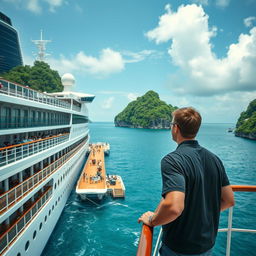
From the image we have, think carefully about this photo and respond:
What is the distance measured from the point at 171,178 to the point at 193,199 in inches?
13.0

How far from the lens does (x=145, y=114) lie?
180 meters

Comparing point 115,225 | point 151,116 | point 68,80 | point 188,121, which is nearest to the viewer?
point 188,121

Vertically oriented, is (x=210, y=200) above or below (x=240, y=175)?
above

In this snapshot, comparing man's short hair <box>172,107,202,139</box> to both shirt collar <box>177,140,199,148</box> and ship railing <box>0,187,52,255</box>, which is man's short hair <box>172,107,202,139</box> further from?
ship railing <box>0,187,52,255</box>

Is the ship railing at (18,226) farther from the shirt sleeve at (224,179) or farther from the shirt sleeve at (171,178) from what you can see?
the shirt sleeve at (224,179)

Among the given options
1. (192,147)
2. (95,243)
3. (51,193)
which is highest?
(192,147)

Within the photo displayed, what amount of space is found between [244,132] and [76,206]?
4264 inches

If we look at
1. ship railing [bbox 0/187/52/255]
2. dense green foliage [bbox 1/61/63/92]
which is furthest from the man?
dense green foliage [bbox 1/61/63/92]

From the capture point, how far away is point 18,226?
342 inches

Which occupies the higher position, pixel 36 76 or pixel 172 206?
pixel 36 76

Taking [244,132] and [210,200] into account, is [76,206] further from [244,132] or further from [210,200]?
[244,132]

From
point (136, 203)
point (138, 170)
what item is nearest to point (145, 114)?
point (138, 170)

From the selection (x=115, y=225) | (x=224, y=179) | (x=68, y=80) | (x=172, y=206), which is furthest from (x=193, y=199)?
(x=68, y=80)

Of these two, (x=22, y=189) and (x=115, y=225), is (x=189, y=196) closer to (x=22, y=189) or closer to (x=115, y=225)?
(x=22, y=189)
